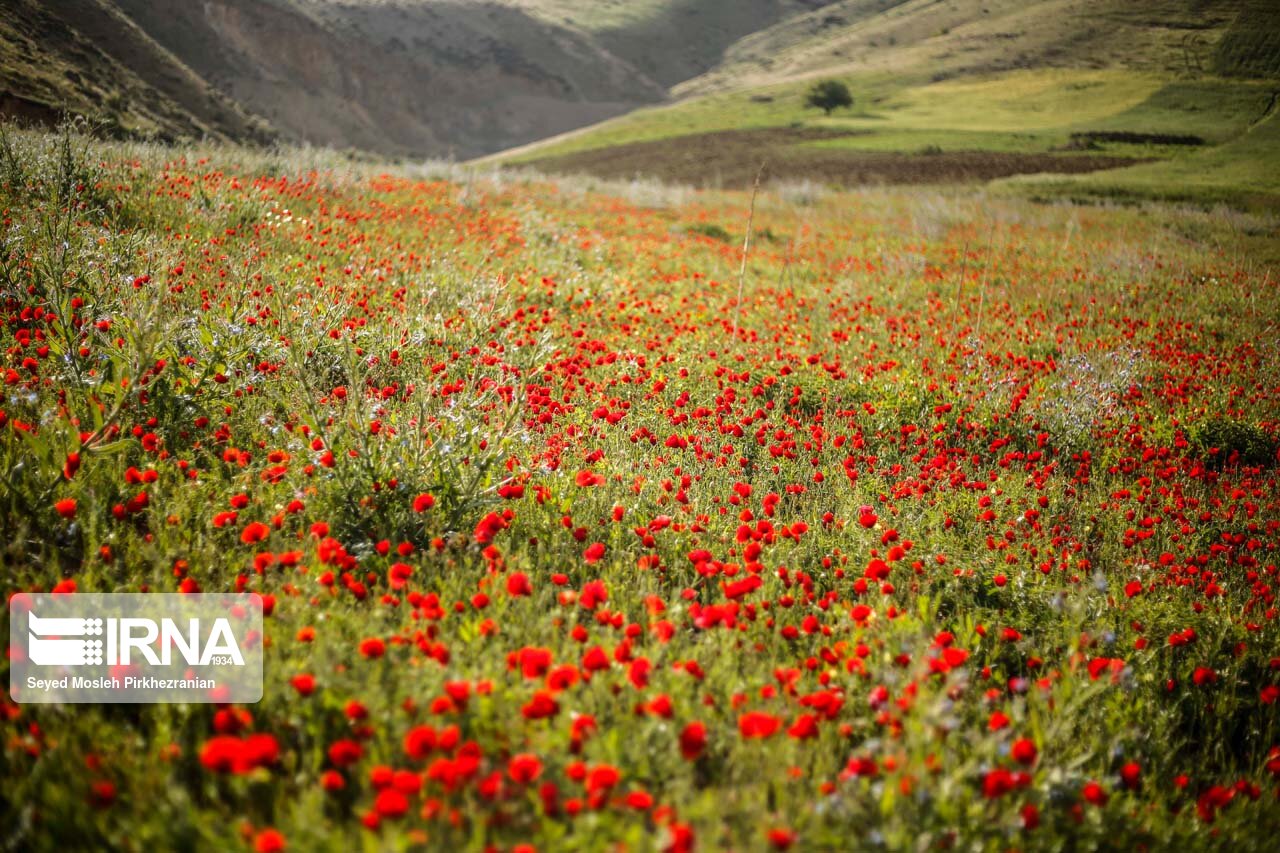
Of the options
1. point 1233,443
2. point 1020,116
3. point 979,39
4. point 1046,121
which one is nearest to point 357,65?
point 1020,116

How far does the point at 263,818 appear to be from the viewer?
1889 millimetres

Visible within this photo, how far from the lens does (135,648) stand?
2.30 m

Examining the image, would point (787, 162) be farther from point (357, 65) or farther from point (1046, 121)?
point (357, 65)

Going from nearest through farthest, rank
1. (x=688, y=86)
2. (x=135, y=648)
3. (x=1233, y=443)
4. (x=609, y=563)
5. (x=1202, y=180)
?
(x=135, y=648)
(x=609, y=563)
(x=1233, y=443)
(x=1202, y=180)
(x=688, y=86)

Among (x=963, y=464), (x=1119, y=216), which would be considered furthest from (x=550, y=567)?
(x=1119, y=216)

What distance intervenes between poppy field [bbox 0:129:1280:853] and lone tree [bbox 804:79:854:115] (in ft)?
224

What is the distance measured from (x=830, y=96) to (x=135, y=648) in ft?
250

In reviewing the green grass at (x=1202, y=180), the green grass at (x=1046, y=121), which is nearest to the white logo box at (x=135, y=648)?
the green grass at (x=1202, y=180)

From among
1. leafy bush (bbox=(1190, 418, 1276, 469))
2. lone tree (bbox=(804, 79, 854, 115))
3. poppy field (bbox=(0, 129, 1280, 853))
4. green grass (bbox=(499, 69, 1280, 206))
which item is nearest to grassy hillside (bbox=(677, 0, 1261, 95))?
green grass (bbox=(499, 69, 1280, 206))

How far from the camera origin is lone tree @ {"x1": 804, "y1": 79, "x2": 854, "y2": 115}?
66812 mm

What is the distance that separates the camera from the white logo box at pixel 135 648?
2107mm

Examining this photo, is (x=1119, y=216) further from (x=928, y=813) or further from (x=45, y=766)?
(x=45, y=766)

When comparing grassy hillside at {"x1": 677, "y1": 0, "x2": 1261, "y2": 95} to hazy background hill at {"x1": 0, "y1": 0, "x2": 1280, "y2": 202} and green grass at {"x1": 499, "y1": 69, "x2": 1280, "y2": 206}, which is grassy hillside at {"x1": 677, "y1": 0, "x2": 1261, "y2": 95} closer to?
hazy background hill at {"x1": 0, "y1": 0, "x2": 1280, "y2": 202}

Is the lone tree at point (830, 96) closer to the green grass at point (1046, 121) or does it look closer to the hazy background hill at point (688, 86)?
the green grass at point (1046, 121)
